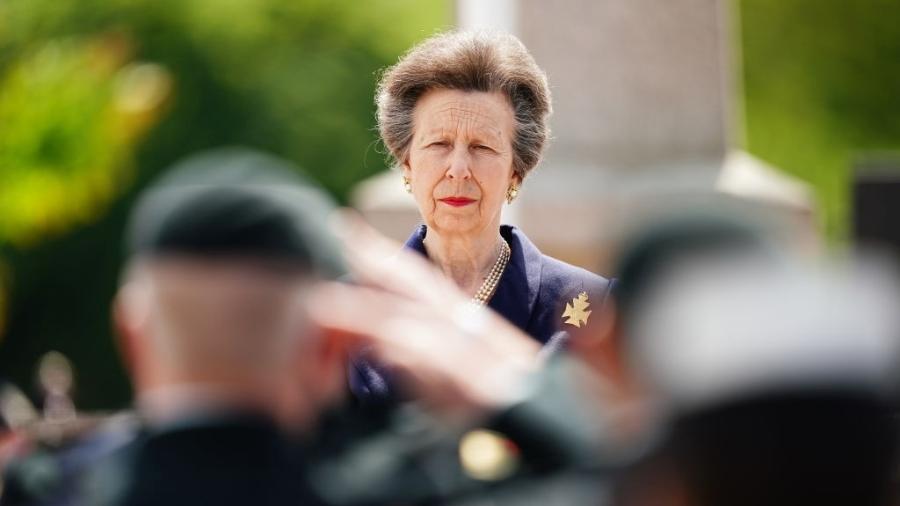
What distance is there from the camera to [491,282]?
3740mm

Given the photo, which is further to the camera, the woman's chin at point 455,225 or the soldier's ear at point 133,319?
the woman's chin at point 455,225

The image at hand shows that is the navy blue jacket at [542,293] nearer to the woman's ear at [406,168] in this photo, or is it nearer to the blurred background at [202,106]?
the woman's ear at [406,168]

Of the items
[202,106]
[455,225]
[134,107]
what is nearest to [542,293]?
[455,225]

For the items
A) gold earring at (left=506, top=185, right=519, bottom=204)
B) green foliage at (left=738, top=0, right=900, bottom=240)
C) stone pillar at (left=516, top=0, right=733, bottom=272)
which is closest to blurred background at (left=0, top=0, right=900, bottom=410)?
green foliage at (left=738, top=0, right=900, bottom=240)

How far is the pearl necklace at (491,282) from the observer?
371 centimetres

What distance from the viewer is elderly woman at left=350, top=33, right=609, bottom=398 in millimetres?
3707

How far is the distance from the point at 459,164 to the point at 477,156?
56mm

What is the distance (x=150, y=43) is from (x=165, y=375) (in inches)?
824

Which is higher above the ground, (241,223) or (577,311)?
(577,311)

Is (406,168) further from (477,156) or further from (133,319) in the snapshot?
(133,319)

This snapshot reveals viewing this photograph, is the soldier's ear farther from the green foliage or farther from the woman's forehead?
the green foliage

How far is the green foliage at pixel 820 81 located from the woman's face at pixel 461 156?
16.3 meters

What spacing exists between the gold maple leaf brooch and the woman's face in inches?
9.7

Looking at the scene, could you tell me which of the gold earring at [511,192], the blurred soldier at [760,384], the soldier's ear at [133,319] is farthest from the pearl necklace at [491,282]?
the blurred soldier at [760,384]
